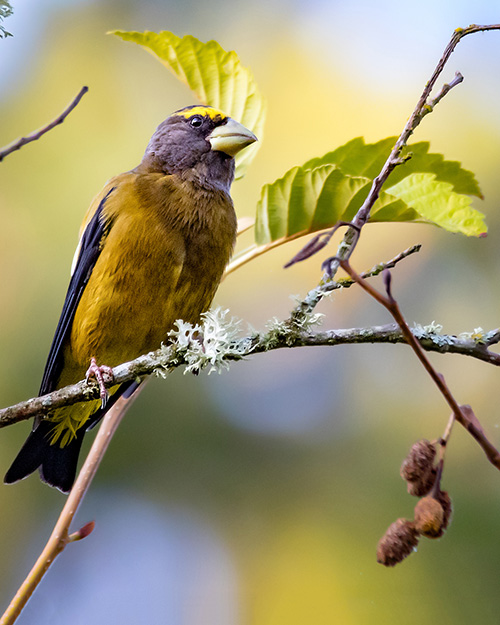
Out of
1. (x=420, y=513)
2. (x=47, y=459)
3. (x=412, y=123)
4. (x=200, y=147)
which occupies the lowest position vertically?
(x=47, y=459)

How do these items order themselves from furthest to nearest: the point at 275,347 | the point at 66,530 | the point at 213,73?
1. the point at 213,73
2. the point at 275,347
3. the point at 66,530

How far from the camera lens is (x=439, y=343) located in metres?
1.62

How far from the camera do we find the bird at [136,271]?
2529mm

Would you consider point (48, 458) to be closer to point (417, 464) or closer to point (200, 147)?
point (200, 147)

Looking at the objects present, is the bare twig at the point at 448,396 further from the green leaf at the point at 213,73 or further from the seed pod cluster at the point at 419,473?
the green leaf at the point at 213,73

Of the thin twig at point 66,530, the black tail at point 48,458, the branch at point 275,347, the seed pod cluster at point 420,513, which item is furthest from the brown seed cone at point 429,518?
the black tail at point 48,458

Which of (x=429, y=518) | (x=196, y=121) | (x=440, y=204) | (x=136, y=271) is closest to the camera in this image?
(x=429, y=518)

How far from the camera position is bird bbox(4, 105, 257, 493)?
2529 millimetres

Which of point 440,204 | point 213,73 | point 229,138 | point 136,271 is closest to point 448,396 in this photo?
point 440,204

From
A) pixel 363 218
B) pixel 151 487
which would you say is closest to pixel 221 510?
pixel 151 487

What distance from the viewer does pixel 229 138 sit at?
2838mm

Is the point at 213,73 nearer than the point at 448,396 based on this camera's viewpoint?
No

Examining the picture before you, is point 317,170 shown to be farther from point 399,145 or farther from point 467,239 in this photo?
point 467,239

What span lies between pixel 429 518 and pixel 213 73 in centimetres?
149
